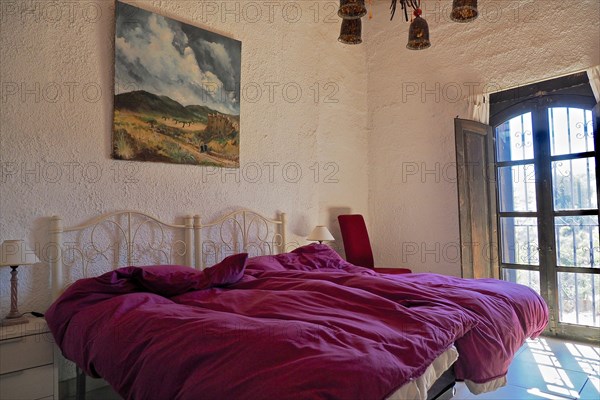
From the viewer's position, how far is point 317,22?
4551 millimetres

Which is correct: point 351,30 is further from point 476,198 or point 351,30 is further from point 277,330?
point 476,198

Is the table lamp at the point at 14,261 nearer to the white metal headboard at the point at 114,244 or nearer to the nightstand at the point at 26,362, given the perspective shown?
the nightstand at the point at 26,362

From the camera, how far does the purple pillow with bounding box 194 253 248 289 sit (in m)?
2.39

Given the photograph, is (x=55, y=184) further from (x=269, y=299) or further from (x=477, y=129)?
(x=477, y=129)

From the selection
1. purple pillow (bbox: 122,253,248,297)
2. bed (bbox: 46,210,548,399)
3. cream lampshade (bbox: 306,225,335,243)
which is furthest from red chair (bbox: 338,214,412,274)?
purple pillow (bbox: 122,253,248,297)

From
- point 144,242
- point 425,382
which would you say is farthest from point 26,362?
point 425,382

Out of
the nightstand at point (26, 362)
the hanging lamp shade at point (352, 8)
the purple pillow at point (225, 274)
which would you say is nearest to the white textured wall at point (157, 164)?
the nightstand at point (26, 362)

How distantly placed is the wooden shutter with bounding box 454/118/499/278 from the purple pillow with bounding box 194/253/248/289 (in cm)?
236

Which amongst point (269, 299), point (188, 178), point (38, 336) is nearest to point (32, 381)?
point (38, 336)

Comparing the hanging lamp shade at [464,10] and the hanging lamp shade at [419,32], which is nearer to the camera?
the hanging lamp shade at [464,10]

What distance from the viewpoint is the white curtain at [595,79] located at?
132 inches

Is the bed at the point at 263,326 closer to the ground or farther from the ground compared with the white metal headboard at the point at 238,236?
closer to the ground

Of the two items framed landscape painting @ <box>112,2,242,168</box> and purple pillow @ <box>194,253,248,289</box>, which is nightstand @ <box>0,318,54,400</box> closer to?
purple pillow @ <box>194,253,248,289</box>

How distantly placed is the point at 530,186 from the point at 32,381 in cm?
435
